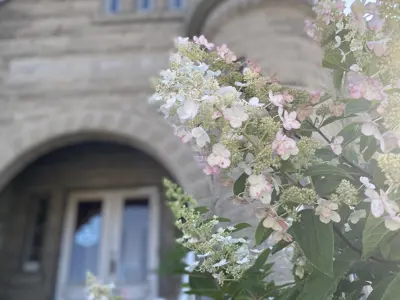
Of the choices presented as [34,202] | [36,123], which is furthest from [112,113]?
[34,202]

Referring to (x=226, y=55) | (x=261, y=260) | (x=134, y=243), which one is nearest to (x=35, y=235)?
(x=134, y=243)

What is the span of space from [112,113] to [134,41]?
0.91 m

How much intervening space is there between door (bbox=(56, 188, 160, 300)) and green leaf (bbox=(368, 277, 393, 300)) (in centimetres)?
470

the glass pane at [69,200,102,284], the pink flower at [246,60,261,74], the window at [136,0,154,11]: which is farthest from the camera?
the window at [136,0,154,11]

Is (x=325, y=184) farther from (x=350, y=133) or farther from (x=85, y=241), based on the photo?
(x=85, y=241)

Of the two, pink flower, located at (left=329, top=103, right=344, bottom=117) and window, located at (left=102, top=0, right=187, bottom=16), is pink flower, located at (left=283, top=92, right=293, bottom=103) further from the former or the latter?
window, located at (left=102, top=0, right=187, bottom=16)

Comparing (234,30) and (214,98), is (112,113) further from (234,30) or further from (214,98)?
(214,98)

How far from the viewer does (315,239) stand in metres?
1.28

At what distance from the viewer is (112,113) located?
611 cm

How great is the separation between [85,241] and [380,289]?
5.35 m

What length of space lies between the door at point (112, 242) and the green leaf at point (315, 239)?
15.3 ft

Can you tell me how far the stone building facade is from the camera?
19.5ft

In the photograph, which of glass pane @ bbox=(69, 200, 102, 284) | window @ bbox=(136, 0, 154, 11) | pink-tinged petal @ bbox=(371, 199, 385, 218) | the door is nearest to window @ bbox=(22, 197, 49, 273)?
the door

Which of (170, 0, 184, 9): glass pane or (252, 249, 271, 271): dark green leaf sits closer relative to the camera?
(252, 249, 271, 271): dark green leaf
